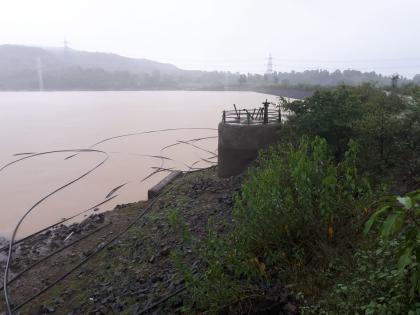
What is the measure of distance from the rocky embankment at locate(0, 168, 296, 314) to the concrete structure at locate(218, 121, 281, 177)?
637mm

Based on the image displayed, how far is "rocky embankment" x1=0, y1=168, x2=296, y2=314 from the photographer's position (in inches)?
201

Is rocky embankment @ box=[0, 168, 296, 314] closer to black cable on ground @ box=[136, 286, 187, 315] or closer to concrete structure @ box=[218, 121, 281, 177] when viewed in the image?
black cable on ground @ box=[136, 286, 187, 315]

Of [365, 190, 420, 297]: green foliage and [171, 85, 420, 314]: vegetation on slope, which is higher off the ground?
[365, 190, 420, 297]: green foliage

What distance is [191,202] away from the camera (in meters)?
9.22

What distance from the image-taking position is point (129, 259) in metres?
7.02

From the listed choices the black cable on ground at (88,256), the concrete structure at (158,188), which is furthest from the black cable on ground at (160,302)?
the concrete structure at (158,188)

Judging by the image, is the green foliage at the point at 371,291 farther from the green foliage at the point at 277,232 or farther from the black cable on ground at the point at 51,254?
the black cable on ground at the point at 51,254

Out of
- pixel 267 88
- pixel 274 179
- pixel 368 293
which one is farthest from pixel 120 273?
pixel 267 88

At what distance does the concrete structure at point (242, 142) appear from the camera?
1059 cm

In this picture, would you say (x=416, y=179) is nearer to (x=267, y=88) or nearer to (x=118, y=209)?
(x=118, y=209)

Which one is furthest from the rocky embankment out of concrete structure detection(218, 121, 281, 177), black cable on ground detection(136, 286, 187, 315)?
concrete structure detection(218, 121, 281, 177)

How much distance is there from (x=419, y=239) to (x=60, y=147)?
78.3 ft

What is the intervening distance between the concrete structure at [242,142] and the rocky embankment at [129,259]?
0.64 meters

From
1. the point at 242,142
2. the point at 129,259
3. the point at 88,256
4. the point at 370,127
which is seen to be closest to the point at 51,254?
the point at 88,256
